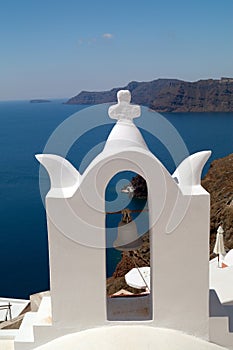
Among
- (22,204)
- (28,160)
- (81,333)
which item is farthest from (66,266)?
(28,160)

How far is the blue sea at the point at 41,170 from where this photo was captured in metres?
4.12

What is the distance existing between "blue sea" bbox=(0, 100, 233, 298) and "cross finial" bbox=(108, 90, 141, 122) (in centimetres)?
9

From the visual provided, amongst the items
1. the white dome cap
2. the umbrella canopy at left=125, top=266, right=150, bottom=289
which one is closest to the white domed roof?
the white dome cap

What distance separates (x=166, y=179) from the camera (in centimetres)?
387

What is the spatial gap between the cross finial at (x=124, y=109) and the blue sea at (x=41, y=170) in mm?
95

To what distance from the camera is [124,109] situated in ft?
14.1

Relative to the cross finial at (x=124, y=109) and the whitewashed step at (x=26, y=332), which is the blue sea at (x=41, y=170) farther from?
the whitewashed step at (x=26, y=332)

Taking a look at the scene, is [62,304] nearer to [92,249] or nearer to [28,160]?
[92,249]

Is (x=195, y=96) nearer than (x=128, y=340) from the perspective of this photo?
No

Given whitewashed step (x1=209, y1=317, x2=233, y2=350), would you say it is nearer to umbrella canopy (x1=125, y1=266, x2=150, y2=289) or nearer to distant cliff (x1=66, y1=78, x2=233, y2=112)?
umbrella canopy (x1=125, y1=266, x2=150, y2=289)

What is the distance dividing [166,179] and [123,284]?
7282mm

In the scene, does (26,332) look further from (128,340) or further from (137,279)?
(137,279)

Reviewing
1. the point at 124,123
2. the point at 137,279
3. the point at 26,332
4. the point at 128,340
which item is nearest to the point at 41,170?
the point at 124,123

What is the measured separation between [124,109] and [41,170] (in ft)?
3.65
